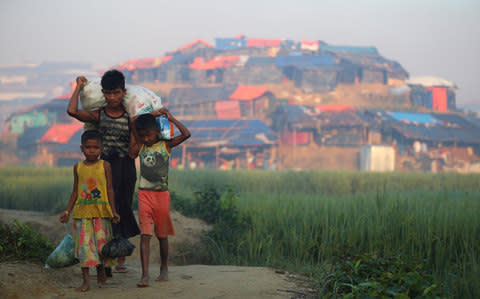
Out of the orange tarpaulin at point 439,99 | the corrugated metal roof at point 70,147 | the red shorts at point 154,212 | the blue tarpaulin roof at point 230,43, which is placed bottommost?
the red shorts at point 154,212

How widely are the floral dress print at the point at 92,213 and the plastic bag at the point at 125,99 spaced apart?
1.63ft

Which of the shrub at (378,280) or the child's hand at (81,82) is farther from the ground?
the child's hand at (81,82)

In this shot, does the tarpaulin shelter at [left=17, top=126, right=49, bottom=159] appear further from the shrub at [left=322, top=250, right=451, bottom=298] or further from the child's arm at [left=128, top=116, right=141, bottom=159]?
the shrub at [left=322, top=250, right=451, bottom=298]

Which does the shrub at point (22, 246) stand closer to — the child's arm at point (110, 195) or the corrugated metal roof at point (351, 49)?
the child's arm at point (110, 195)

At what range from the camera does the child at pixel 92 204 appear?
2.91 metres

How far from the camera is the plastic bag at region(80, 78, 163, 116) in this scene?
130 inches

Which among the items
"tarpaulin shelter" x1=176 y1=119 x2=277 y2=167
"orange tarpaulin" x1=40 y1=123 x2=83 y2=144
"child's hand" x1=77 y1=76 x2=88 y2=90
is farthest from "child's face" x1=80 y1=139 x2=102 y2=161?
"orange tarpaulin" x1=40 y1=123 x2=83 y2=144

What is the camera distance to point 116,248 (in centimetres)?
291

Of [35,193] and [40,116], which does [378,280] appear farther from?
[40,116]

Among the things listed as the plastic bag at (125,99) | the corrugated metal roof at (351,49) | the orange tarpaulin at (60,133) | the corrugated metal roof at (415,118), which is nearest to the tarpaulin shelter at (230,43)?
the corrugated metal roof at (351,49)

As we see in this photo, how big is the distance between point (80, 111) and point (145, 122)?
48 centimetres

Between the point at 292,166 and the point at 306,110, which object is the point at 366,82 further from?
the point at 292,166

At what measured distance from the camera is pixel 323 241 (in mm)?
4562

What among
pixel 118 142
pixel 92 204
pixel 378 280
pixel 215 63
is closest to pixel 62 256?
pixel 92 204
